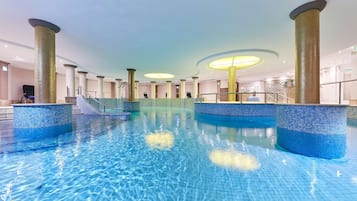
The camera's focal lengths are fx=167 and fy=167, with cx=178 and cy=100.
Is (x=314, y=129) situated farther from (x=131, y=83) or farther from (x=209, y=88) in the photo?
(x=209, y=88)

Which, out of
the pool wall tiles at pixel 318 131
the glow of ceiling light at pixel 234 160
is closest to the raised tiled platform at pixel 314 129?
the pool wall tiles at pixel 318 131

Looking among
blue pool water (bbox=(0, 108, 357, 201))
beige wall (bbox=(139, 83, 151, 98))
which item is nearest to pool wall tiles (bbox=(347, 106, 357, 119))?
blue pool water (bbox=(0, 108, 357, 201))

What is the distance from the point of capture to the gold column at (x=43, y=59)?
4.73 m

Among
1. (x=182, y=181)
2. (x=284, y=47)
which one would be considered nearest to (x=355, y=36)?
(x=284, y=47)

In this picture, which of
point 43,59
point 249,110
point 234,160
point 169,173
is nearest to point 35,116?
point 43,59

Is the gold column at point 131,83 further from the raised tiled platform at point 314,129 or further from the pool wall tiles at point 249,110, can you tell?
the raised tiled platform at point 314,129

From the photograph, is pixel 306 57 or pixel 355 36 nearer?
pixel 306 57

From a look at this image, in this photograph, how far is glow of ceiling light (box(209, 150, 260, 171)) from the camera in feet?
7.68

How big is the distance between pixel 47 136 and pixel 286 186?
16.4 ft

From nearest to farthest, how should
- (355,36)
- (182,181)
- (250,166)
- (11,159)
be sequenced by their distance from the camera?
(182,181) → (250,166) → (11,159) → (355,36)

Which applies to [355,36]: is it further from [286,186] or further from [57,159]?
[57,159]

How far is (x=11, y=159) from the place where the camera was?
261cm

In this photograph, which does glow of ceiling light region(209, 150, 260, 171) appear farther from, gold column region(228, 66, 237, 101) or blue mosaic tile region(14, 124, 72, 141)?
gold column region(228, 66, 237, 101)

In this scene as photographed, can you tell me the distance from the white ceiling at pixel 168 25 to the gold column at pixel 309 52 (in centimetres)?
31
